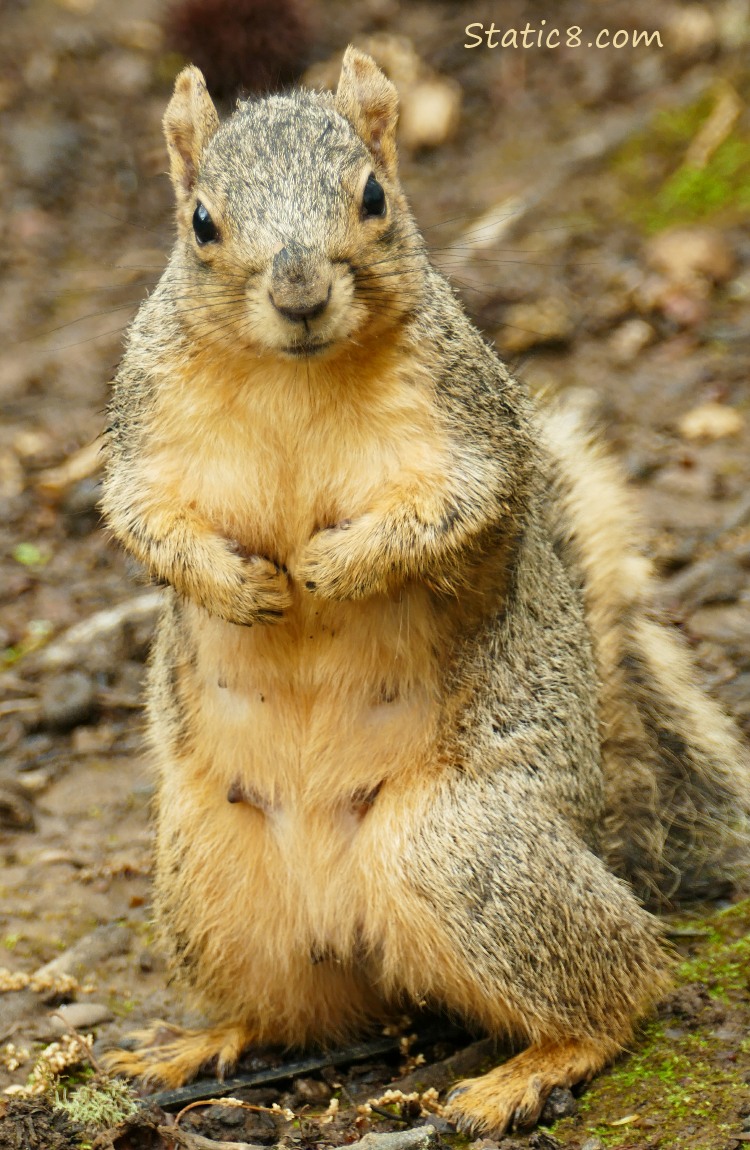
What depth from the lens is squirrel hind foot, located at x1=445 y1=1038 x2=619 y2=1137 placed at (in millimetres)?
3494

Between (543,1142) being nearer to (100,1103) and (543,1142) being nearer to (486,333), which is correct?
(100,1103)

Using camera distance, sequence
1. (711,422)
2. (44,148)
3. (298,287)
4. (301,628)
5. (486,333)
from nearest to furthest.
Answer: (298,287), (301,628), (711,422), (486,333), (44,148)

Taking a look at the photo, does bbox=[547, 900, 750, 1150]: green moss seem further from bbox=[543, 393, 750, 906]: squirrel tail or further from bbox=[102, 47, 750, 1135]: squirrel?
bbox=[543, 393, 750, 906]: squirrel tail

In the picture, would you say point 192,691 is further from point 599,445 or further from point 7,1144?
point 599,445

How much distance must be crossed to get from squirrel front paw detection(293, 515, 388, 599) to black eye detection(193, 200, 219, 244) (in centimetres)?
77

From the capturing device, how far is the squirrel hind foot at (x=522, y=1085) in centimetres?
349

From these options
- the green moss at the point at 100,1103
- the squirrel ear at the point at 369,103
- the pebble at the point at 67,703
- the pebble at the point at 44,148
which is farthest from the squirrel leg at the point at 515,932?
the pebble at the point at 44,148

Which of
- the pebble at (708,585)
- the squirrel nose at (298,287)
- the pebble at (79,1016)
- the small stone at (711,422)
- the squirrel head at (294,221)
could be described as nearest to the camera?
the squirrel nose at (298,287)

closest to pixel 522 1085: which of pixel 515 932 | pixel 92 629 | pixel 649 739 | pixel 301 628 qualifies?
pixel 515 932

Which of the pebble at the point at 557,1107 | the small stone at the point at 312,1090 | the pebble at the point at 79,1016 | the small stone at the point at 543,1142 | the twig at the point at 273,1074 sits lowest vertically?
the small stone at the point at 543,1142

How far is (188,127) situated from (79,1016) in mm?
2486

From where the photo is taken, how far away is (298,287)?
319 centimetres

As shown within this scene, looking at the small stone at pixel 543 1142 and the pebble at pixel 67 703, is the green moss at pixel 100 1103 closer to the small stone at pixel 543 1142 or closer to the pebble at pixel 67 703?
the small stone at pixel 543 1142

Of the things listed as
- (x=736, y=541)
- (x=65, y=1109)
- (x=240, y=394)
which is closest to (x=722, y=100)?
(x=736, y=541)
